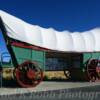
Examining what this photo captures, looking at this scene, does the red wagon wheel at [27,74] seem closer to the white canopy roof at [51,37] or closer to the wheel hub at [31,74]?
the wheel hub at [31,74]

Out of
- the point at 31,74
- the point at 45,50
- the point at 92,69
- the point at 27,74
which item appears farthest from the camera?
the point at 92,69

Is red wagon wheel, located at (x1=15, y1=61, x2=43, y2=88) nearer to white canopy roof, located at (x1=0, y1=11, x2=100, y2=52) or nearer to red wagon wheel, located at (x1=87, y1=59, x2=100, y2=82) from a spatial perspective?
white canopy roof, located at (x1=0, y1=11, x2=100, y2=52)

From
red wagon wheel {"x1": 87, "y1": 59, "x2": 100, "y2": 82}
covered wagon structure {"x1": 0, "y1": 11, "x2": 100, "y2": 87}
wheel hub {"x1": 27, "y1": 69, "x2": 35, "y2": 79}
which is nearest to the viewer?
covered wagon structure {"x1": 0, "y1": 11, "x2": 100, "y2": 87}

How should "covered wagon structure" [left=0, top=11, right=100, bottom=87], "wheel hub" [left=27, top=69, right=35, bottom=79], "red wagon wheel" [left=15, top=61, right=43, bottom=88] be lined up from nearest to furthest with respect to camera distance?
"covered wagon structure" [left=0, top=11, right=100, bottom=87], "red wagon wheel" [left=15, top=61, right=43, bottom=88], "wheel hub" [left=27, top=69, right=35, bottom=79]

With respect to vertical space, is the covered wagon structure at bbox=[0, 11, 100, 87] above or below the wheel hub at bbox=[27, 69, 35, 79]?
above

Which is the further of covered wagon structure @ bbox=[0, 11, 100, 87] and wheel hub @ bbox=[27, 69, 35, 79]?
wheel hub @ bbox=[27, 69, 35, 79]

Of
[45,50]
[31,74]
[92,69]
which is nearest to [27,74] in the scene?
[31,74]

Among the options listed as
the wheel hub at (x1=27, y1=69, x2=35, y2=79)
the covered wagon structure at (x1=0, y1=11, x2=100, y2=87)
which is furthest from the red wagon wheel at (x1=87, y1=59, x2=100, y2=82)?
the wheel hub at (x1=27, y1=69, x2=35, y2=79)

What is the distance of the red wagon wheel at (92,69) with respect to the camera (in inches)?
1091

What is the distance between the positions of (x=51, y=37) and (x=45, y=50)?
1754mm

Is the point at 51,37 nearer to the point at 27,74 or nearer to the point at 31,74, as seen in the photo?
the point at 31,74

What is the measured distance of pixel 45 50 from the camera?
24531 millimetres

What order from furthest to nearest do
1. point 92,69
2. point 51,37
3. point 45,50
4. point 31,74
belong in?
point 92,69
point 51,37
point 45,50
point 31,74

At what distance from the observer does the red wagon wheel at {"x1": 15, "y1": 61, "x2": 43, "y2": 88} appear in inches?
885
